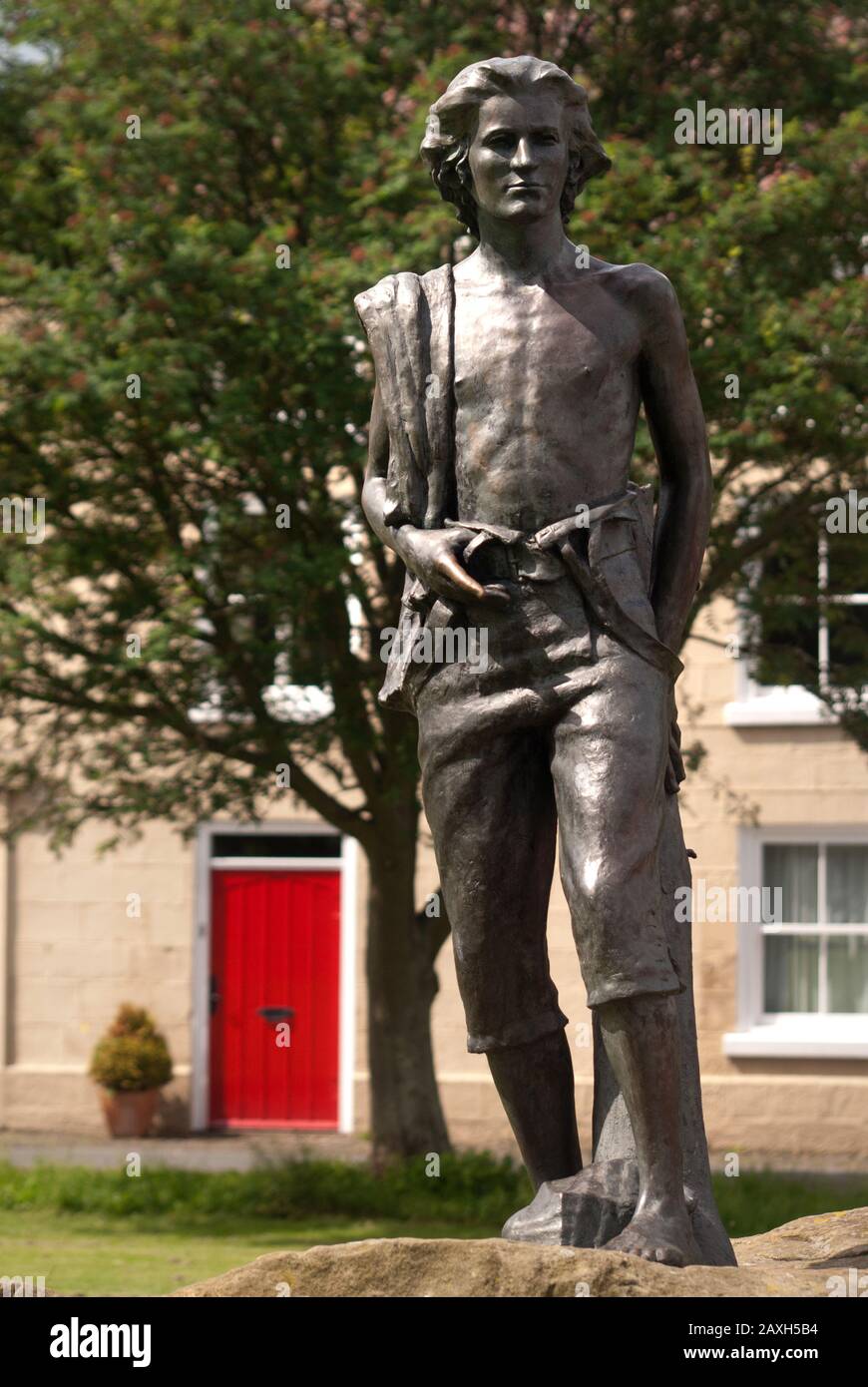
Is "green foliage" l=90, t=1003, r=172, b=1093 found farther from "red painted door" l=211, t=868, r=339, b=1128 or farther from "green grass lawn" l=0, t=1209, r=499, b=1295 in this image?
"green grass lawn" l=0, t=1209, r=499, b=1295

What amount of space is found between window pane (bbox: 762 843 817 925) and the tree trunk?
5.46 meters

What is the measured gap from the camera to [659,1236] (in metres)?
4.69

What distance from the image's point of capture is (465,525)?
4953 millimetres

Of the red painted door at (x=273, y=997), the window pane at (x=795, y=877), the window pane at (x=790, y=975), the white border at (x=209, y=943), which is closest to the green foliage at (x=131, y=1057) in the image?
the white border at (x=209, y=943)

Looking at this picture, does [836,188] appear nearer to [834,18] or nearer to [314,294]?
[834,18]

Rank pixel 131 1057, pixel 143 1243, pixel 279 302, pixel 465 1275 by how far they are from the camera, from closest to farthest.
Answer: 1. pixel 465 1275
2. pixel 279 302
3. pixel 143 1243
4. pixel 131 1057

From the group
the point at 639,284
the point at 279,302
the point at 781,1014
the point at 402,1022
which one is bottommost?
the point at 781,1014

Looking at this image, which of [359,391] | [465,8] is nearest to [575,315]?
[359,391]

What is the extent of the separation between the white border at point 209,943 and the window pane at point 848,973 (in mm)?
4360

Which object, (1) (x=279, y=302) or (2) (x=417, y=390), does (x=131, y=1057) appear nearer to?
(1) (x=279, y=302)

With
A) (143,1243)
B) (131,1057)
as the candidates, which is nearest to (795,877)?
(131,1057)

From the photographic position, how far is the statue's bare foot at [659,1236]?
462cm

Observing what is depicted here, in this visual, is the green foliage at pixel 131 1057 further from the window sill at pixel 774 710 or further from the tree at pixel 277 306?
the window sill at pixel 774 710

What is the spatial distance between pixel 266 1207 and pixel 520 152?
10772 millimetres
